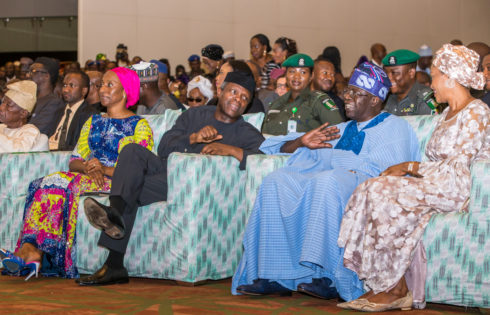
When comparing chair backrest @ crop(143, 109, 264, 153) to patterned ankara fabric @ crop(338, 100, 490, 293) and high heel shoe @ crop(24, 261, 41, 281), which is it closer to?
high heel shoe @ crop(24, 261, 41, 281)

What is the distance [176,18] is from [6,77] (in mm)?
2744

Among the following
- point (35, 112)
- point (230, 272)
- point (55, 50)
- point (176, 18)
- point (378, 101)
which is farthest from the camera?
point (55, 50)

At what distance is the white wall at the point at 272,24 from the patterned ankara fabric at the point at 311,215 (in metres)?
6.80

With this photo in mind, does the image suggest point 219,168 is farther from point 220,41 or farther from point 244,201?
point 220,41

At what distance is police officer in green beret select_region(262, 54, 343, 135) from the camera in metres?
4.39

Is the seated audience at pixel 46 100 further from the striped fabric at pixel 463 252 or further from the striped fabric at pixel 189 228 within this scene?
the striped fabric at pixel 463 252

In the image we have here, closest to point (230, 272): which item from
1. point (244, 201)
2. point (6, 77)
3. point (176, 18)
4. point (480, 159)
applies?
point (244, 201)

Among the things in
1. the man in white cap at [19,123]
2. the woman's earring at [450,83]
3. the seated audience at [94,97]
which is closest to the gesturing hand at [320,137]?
the woman's earring at [450,83]

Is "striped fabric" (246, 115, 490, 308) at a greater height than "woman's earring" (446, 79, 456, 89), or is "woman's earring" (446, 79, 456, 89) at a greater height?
"woman's earring" (446, 79, 456, 89)

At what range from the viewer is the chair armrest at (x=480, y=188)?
9.91 feet

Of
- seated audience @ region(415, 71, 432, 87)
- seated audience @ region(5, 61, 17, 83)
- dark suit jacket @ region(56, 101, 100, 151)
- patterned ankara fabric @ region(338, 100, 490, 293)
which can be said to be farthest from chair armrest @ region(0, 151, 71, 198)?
seated audience @ region(5, 61, 17, 83)

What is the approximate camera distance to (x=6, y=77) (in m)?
10.4

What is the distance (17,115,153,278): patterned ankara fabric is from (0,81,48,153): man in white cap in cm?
66

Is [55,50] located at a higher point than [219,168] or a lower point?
higher
